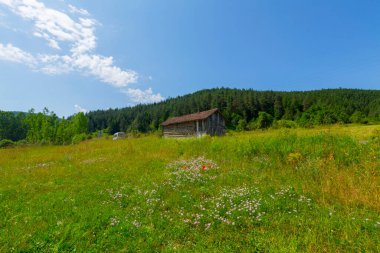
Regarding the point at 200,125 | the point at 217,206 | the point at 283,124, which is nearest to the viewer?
the point at 217,206

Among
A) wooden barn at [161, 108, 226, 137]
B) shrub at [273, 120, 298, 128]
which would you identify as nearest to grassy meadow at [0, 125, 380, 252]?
shrub at [273, 120, 298, 128]

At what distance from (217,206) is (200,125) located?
93.7 ft

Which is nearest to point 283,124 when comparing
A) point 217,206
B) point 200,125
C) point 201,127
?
point 217,206

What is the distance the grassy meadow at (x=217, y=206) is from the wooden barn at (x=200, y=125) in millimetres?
24192

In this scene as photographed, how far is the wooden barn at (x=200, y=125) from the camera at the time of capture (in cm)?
3269

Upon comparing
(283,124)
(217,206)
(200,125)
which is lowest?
(217,206)

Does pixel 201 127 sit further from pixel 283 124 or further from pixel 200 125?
pixel 283 124

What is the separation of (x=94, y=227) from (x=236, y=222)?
129 inches

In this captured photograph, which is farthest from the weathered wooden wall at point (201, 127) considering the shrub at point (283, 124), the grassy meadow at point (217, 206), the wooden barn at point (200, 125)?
the grassy meadow at point (217, 206)

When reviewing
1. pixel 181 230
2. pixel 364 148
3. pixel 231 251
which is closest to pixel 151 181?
pixel 181 230

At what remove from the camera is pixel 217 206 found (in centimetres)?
461

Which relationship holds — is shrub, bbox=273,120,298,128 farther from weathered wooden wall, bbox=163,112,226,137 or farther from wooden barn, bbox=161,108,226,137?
weathered wooden wall, bbox=163,112,226,137

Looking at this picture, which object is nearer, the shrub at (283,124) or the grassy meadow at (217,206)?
the grassy meadow at (217,206)

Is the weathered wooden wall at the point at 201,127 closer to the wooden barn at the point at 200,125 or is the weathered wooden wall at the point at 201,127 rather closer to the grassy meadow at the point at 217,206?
the wooden barn at the point at 200,125
